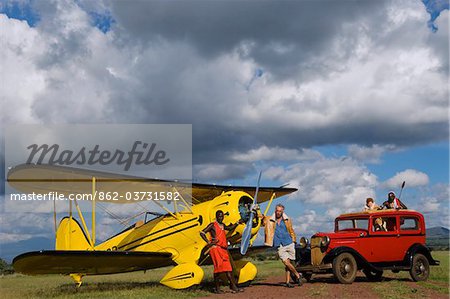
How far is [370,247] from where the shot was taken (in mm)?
12281

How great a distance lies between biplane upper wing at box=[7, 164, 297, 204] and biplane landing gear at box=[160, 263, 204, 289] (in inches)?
113

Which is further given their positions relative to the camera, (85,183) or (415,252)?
(85,183)

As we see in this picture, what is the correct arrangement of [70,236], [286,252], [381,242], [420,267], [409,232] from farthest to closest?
[70,236] < [409,232] < [420,267] < [381,242] < [286,252]

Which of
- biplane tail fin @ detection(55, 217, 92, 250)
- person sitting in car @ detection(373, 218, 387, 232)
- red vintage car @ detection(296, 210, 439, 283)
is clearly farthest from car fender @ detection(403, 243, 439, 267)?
biplane tail fin @ detection(55, 217, 92, 250)

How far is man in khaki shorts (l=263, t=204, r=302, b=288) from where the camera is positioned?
11.4 m

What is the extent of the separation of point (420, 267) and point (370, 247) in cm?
176

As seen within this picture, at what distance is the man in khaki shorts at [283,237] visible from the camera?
37.3 feet

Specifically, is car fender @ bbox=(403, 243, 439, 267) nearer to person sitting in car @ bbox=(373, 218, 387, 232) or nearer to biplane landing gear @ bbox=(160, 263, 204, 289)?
person sitting in car @ bbox=(373, 218, 387, 232)

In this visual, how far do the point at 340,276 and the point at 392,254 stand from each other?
1869mm

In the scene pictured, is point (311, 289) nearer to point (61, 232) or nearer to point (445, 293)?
point (445, 293)

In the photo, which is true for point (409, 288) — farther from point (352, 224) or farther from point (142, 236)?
point (142, 236)

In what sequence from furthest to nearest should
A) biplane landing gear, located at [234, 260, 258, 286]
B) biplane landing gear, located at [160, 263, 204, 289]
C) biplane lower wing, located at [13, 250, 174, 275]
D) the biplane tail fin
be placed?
the biplane tail fin, biplane landing gear, located at [234, 260, 258, 286], biplane landing gear, located at [160, 263, 204, 289], biplane lower wing, located at [13, 250, 174, 275]

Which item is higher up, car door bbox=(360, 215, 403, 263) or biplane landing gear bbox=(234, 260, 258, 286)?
car door bbox=(360, 215, 403, 263)

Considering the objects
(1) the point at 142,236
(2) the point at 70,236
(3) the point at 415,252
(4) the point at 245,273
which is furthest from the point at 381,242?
(2) the point at 70,236
